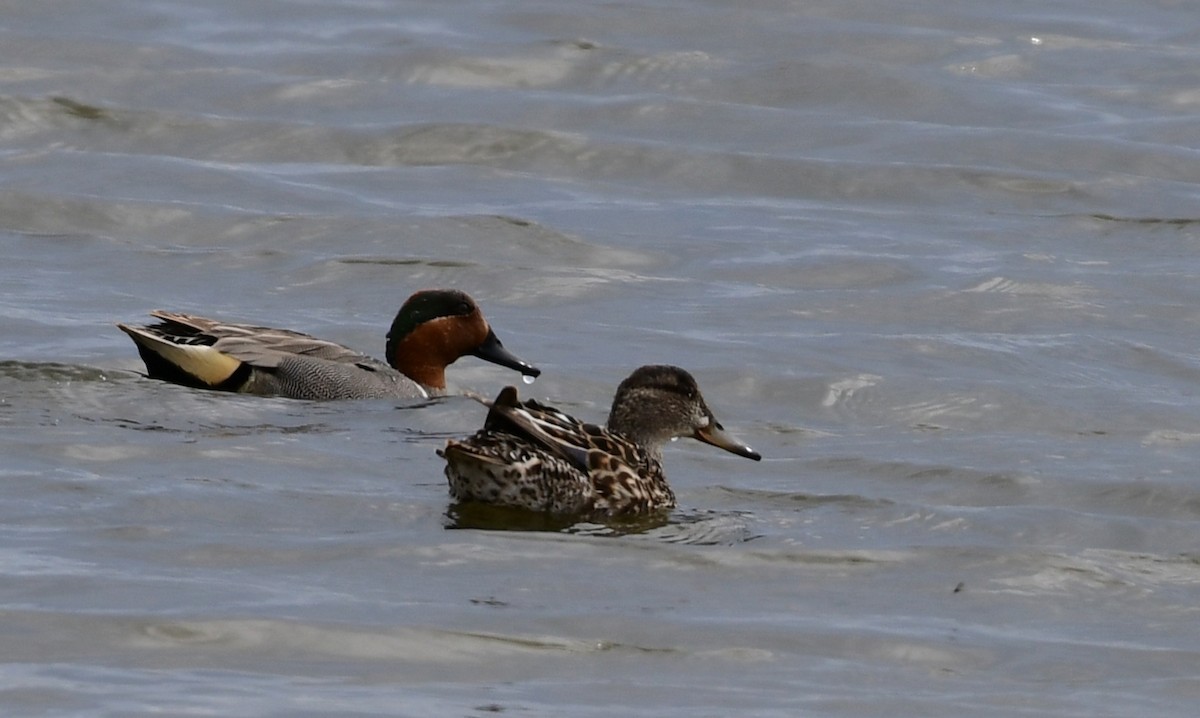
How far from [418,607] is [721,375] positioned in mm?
4551

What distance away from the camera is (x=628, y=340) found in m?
13.0

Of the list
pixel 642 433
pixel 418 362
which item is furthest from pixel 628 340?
pixel 642 433

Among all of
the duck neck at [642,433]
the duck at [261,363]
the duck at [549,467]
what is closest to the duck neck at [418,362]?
the duck at [261,363]

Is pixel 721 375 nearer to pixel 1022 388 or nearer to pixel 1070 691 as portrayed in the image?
pixel 1022 388

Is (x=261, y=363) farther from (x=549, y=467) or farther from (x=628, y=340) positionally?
(x=549, y=467)

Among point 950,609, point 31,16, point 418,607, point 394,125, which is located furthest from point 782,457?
point 31,16

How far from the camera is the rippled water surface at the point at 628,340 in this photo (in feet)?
25.1

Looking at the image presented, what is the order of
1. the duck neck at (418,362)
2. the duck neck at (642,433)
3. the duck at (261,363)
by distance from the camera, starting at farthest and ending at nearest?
the duck neck at (418,362) → the duck at (261,363) → the duck neck at (642,433)

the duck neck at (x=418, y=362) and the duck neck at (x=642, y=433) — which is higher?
the duck neck at (x=642, y=433)

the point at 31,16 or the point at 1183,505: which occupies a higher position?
the point at 31,16

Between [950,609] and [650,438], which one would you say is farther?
[650,438]

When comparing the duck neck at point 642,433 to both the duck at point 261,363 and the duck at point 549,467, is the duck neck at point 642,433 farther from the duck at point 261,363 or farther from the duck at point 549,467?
the duck at point 261,363

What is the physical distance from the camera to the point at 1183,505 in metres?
10.1

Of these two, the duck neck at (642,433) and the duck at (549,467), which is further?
the duck neck at (642,433)
